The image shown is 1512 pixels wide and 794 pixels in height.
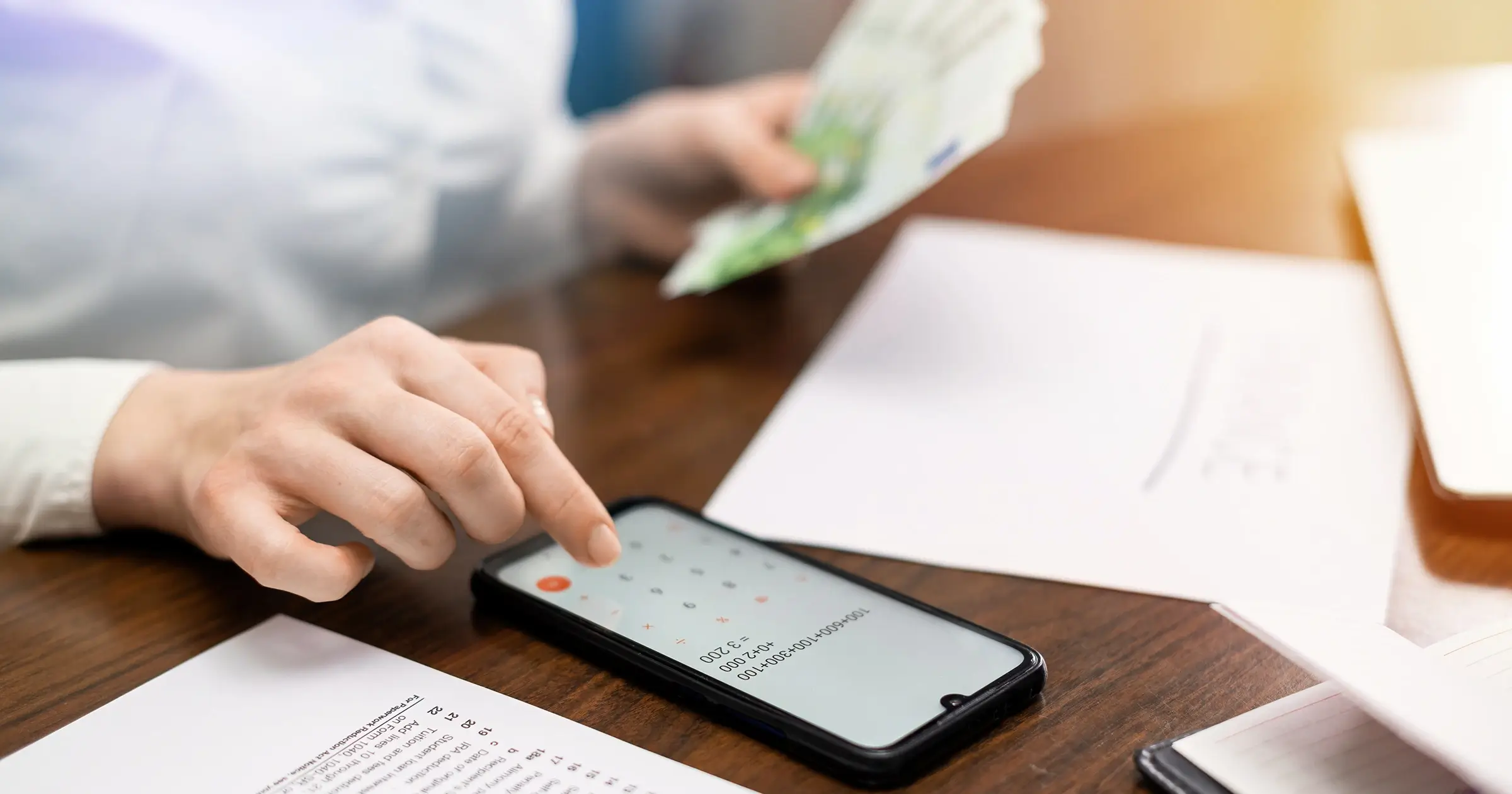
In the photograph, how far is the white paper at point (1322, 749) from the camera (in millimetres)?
268

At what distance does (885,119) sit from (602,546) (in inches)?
13.4

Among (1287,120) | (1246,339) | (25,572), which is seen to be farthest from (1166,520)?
(1287,120)

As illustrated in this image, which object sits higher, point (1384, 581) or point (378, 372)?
point (378, 372)

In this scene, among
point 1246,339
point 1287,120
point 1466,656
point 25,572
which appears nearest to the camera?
point 1466,656

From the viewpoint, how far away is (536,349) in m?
0.59

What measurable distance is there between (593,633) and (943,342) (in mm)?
282

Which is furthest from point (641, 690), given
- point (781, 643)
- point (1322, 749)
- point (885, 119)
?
point (885, 119)

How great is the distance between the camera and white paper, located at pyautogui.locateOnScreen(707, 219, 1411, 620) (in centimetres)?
40

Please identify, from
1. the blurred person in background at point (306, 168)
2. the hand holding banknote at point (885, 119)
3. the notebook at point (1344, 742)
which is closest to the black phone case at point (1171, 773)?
the notebook at point (1344, 742)

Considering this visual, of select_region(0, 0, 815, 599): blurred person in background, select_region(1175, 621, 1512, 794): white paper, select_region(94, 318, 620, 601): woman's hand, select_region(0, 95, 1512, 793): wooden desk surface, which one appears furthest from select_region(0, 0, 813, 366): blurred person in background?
select_region(1175, 621, 1512, 794): white paper

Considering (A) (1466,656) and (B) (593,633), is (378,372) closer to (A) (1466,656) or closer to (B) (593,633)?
(B) (593,633)

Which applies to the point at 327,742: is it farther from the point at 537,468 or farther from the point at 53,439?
the point at 53,439

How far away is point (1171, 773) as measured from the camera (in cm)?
28

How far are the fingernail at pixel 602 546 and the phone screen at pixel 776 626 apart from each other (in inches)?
0.5
